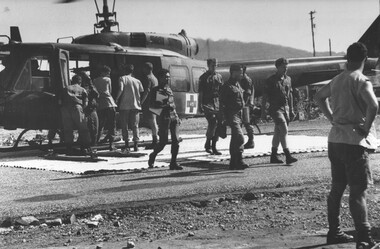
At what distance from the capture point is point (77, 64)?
627 inches

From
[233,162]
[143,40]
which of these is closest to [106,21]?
[143,40]

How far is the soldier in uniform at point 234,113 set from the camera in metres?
10.9

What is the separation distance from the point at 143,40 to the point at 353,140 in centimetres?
1253

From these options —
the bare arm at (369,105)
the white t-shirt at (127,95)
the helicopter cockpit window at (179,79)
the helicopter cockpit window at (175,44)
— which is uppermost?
the helicopter cockpit window at (175,44)

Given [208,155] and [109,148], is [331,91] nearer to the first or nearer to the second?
[208,155]

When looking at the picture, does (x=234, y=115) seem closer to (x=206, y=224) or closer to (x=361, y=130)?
(x=206, y=224)

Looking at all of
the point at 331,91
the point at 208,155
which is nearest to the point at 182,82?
the point at 208,155

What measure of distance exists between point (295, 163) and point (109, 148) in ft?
17.3

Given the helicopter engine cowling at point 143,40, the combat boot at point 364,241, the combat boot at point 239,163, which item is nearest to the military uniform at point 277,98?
the combat boot at point 239,163

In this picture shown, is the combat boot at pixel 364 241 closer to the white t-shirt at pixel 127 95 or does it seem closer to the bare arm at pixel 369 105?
the bare arm at pixel 369 105

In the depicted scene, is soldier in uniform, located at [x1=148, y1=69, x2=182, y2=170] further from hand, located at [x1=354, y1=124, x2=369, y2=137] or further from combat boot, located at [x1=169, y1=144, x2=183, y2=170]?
hand, located at [x1=354, y1=124, x2=369, y2=137]

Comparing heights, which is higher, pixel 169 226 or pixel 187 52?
pixel 187 52

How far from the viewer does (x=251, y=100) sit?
14.7 m

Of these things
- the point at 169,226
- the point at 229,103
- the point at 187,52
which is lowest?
the point at 169,226
